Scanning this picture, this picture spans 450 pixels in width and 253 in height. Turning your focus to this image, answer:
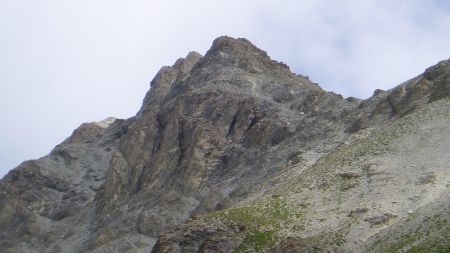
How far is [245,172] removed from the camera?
310 ft

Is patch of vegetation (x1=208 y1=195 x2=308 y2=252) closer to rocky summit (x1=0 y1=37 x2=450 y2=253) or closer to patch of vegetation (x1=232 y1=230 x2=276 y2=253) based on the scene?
patch of vegetation (x1=232 y1=230 x2=276 y2=253)

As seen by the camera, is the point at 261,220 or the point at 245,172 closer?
the point at 261,220

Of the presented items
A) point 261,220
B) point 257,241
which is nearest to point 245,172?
point 261,220

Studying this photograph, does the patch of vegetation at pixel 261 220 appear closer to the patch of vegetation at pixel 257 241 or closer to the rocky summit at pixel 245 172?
the patch of vegetation at pixel 257 241

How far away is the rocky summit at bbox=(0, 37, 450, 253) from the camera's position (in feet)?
202

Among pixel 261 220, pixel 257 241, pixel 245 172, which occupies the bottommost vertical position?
pixel 257 241

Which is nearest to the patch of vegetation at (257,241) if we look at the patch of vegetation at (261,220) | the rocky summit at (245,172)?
the patch of vegetation at (261,220)

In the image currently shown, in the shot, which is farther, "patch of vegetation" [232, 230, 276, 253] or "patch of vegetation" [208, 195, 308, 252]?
"patch of vegetation" [208, 195, 308, 252]

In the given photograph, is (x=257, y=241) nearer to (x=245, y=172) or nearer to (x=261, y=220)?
(x=261, y=220)

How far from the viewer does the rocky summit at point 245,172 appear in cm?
6169

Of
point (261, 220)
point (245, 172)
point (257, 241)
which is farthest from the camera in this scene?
point (245, 172)

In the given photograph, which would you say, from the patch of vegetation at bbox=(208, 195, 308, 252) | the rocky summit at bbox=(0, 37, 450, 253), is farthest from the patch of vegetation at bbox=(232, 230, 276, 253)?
the rocky summit at bbox=(0, 37, 450, 253)

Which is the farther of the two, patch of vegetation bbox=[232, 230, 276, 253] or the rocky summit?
the rocky summit

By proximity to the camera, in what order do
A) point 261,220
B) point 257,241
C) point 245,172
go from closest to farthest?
1. point 257,241
2. point 261,220
3. point 245,172
